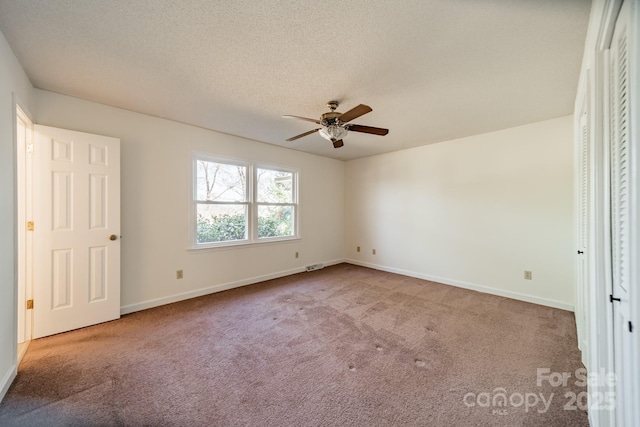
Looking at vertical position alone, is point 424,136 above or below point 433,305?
above

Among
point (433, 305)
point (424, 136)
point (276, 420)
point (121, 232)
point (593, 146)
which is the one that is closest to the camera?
point (593, 146)

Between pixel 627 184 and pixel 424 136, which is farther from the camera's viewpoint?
pixel 424 136

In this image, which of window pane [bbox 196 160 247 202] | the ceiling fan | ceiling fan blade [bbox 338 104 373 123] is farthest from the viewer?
window pane [bbox 196 160 247 202]

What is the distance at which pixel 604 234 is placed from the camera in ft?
3.81

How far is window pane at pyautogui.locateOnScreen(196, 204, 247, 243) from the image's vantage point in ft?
11.8

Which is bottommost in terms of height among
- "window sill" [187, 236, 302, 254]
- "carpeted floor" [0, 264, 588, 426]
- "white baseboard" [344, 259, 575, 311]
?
"carpeted floor" [0, 264, 588, 426]

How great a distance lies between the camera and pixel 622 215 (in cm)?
94

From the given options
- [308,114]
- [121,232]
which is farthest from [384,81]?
[121,232]

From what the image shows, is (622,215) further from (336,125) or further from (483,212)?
(483,212)

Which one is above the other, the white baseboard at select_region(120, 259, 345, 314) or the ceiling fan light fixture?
the ceiling fan light fixture

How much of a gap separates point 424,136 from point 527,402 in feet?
10.9

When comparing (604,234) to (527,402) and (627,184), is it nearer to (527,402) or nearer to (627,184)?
(627,184)

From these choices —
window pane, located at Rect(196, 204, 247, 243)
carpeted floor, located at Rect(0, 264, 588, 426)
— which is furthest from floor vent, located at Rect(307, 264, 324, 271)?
carpeted floor, located at Rect(0, 264, 588, 426)

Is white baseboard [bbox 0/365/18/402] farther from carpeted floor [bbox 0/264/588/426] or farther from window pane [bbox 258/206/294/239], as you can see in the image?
window pane [bbox 258/206/294/239]
